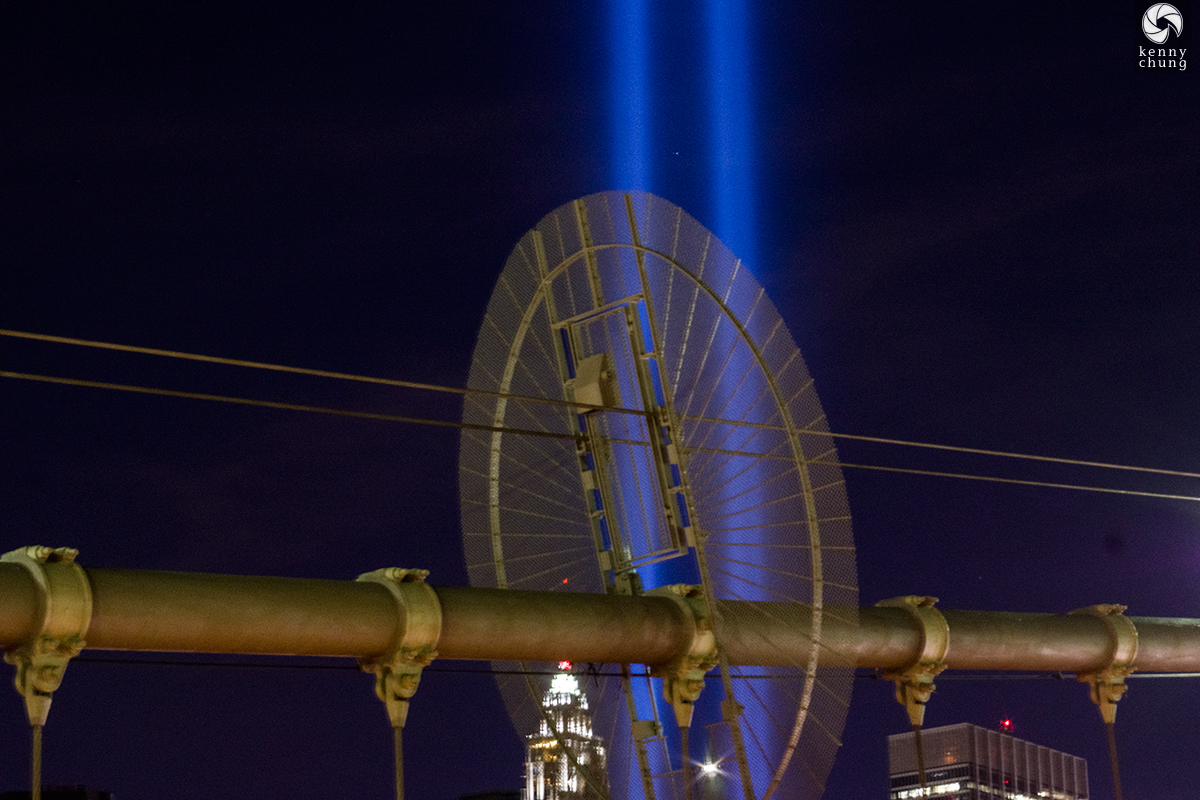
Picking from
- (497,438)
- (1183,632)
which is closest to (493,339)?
(497,438)

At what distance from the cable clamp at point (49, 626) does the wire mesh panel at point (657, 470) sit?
7.96 m

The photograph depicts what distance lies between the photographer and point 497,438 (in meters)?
26.1

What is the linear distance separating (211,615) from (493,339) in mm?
9409

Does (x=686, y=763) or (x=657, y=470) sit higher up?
(x=657, y=470)

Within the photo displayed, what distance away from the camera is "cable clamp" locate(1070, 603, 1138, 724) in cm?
2850

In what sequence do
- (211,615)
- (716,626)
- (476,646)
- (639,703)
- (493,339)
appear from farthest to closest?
(493,339)
(639,703)
(716,626)
(476,646)
(211,615)

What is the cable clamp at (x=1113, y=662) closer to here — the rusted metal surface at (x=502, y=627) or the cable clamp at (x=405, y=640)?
the rusted metal surface at (x=502, y=627)

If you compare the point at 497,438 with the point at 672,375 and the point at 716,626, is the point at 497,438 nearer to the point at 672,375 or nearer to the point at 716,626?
the point at 672,375

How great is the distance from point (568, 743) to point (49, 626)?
31.9 feet

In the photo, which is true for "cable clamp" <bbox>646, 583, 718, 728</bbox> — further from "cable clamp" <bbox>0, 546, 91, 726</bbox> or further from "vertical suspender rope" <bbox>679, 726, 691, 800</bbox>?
"cable clamp" <bbox>0, 546, 91, 726</bbox>

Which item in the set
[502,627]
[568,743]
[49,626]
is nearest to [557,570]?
[568,743]

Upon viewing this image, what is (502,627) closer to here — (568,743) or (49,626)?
(568,743)

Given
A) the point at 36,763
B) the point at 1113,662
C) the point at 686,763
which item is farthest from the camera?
the point at 1113,662

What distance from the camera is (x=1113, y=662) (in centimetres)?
2859
